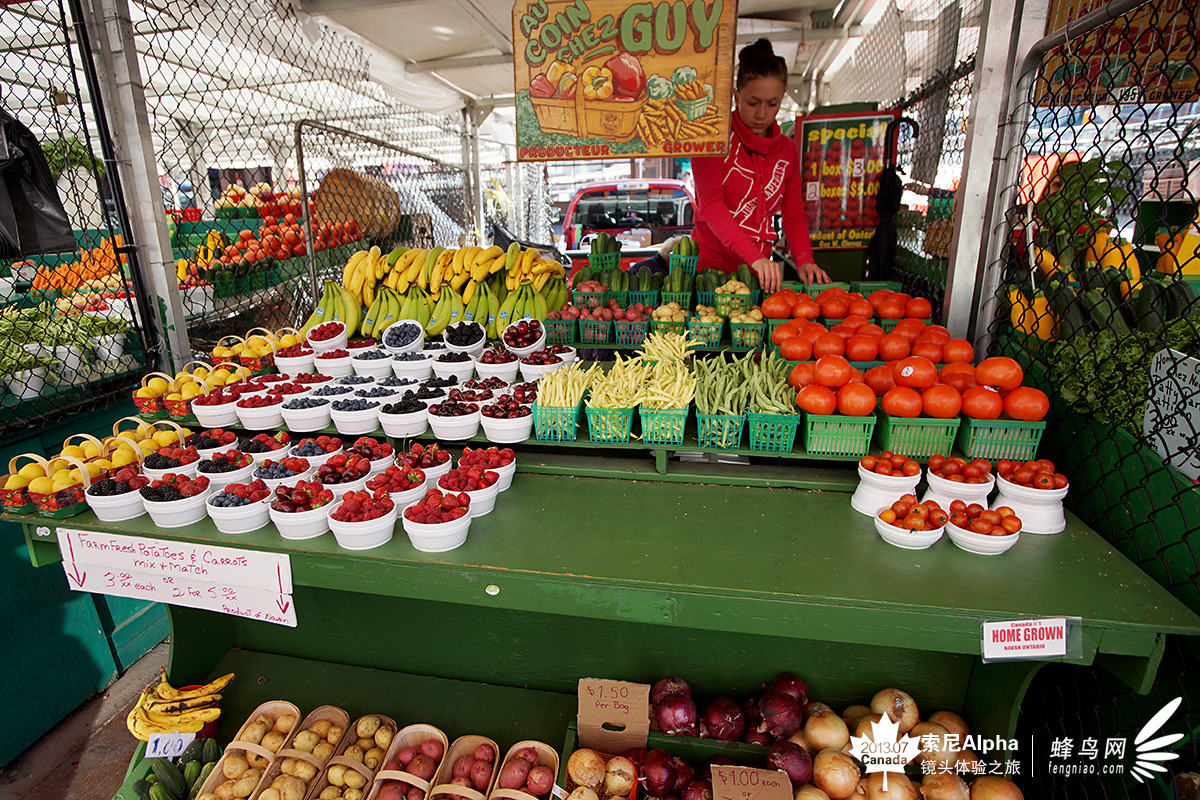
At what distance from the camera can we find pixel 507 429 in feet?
8.20

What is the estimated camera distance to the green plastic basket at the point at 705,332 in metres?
3.07

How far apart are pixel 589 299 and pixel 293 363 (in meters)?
1.69

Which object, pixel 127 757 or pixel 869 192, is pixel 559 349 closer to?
pixel 127 757

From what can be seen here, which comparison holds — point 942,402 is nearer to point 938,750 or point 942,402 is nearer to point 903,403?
point 903,403

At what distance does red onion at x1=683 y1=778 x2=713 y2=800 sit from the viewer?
186 centimetres

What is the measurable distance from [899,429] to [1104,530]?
28.7 inches

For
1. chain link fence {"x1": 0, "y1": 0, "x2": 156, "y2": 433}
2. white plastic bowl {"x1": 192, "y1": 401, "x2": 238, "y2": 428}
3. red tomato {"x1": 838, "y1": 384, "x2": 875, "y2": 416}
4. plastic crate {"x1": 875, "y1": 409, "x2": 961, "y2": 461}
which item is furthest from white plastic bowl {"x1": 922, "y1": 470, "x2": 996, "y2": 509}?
chain link fence {"x1": 0, "y1": 0, "x2": 156, "y2": 433}

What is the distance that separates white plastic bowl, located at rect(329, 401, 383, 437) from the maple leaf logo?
2296 mm

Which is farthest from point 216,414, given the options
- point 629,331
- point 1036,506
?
point 1036,506

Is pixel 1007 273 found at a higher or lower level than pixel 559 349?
higher

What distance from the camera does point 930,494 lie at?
2082mm

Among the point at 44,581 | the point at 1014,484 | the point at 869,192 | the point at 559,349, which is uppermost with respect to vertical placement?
the point at 869,192

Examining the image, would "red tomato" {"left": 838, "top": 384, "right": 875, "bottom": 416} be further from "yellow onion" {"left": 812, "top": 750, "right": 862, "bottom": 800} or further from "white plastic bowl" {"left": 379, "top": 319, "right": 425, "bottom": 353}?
"white plastic bowl" {"left": 379, "top": 319, "right": 425, "bottom": 353}

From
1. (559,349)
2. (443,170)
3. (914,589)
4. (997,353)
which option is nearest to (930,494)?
(914,589)
